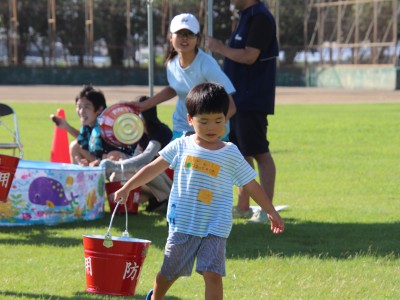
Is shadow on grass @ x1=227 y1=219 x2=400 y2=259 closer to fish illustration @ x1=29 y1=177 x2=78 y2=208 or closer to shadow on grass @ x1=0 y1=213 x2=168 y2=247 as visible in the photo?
shadow on grass @ x1=0 y1=213 x2=168 y2=247

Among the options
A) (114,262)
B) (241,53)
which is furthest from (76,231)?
(114,262)

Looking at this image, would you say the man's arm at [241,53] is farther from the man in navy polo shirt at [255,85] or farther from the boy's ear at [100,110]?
the boy's ear at [100,110]

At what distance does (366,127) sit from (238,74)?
11800 millimetres

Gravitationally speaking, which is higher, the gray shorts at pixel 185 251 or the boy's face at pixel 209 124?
the boy's face at pixel 209 124

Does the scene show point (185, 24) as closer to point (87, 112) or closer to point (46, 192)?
point (46, 192)

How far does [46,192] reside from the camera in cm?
819

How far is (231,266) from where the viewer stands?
21.0 ft

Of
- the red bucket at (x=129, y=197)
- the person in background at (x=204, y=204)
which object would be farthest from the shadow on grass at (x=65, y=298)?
the red bucket at (x=129, y=197)

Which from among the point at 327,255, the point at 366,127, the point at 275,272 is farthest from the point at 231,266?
the point at 366,127

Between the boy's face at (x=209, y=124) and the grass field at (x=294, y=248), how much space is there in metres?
1.21

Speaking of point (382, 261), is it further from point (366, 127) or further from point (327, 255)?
point (366, 127)

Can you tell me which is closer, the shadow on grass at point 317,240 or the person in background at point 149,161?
the shadow on grass at point 317,240

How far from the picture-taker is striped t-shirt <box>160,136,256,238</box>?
4.81 meters

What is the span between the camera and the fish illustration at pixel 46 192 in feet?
26.7
